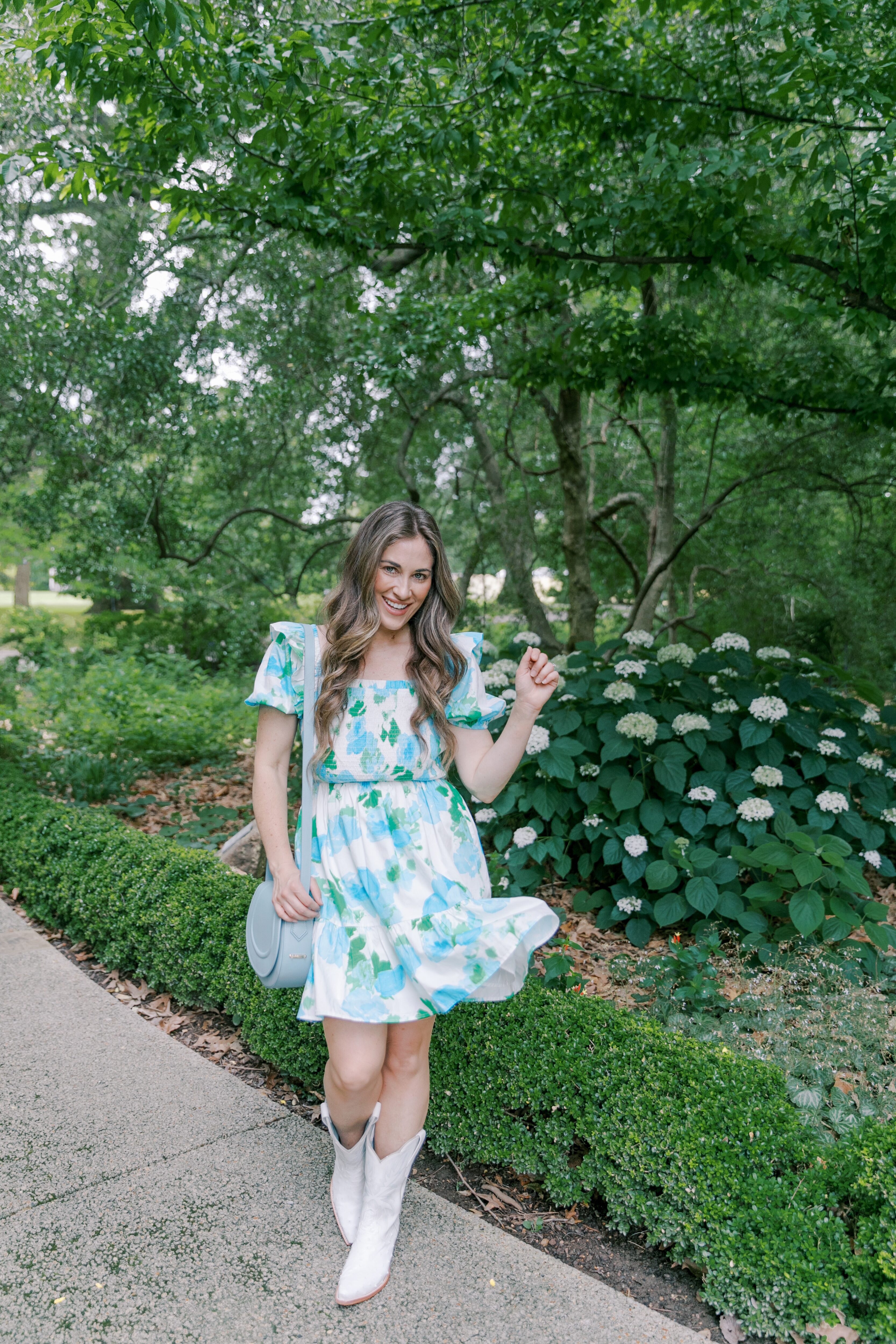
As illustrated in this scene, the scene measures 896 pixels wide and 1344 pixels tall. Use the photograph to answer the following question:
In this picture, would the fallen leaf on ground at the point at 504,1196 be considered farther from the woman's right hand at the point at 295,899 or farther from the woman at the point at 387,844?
the woman's right hand at the point at 295,899

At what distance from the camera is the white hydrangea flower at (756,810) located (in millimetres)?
3678

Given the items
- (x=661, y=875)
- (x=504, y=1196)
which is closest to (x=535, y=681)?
(x=504, y=1196)

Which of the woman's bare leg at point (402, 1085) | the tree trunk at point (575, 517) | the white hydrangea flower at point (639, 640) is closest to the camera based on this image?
the woman's bare leg at point (402, 1085)

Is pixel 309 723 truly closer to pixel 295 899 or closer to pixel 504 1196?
pixel 295 899

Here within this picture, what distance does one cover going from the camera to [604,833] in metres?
3.93

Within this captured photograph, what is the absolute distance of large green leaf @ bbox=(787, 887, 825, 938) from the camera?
10.0ft

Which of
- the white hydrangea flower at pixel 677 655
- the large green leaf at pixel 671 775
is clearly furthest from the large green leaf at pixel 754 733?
the white hydrangea flower at pixel 677 655

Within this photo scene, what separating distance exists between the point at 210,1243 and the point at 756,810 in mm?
2561

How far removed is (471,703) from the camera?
87.4 inches

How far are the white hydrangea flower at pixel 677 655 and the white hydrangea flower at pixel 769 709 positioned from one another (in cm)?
46

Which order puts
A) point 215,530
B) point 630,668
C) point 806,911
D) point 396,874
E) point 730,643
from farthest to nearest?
point 215,530 → point 730,643 → point 630,668 → point 806,911 → point 396,874

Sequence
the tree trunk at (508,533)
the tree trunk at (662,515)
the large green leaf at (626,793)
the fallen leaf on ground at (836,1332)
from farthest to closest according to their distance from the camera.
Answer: the tree trunk at (662,515) < the tree trunk at (508,533) < the large green leaf at (626,793) < the fallen leaf on ground at (836,1332)

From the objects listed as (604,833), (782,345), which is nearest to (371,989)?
(604,833)

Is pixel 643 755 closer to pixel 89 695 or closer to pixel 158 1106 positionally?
pixel 158 1106
